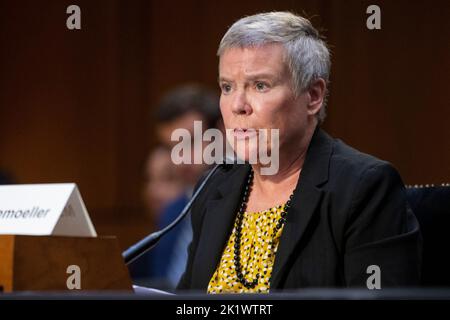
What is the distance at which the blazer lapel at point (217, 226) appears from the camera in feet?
6.21

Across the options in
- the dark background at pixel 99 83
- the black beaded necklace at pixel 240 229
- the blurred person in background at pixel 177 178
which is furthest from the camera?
the dark background at pixel 99 83

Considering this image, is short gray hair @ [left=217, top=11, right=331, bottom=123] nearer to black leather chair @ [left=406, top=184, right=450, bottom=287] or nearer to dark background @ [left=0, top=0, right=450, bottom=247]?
black leather chair @ [left=406, top=184, right=450, bottom=287]

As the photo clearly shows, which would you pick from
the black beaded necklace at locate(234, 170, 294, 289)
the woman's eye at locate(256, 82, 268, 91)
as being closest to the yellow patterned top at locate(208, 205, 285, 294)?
the black beaded necklace at locate(234, 170, 294, 289)

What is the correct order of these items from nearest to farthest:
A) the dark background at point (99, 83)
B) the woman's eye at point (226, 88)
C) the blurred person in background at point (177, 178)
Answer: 1. the woman's eye at point (226, 88)
2. the blurred person in background at point (177, 178)
3. the dark background at point (99, 83)

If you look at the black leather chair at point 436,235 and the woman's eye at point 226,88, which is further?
the woman's eye at point 226,88

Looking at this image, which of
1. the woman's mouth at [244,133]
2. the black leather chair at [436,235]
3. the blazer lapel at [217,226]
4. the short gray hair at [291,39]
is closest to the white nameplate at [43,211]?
the blazer lapel at [217,226]

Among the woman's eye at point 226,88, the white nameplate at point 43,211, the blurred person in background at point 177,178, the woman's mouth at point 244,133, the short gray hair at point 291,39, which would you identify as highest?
the short gray hair at point 291,39

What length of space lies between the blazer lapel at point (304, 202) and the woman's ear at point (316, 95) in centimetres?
8

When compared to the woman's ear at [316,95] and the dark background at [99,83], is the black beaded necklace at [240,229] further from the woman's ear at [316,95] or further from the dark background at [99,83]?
the dark background at [99,83]

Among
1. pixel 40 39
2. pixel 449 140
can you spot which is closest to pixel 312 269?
pixel 449 140

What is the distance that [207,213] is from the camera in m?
2.03

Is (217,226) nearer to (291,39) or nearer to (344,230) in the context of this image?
(344,230)

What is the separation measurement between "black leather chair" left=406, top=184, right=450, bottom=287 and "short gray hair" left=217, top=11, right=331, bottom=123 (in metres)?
Answer: 0.39

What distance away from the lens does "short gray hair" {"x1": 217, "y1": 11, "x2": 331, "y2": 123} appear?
1.87 metres
